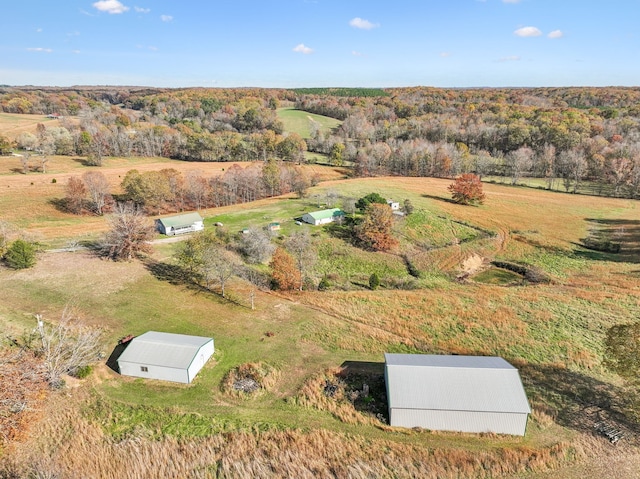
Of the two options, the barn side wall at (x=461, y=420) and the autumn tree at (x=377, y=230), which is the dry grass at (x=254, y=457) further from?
the autumn tree at (x=377, y=230)

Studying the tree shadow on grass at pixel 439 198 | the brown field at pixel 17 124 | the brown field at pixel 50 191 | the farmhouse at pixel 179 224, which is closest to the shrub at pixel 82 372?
the farmhouse at pixel 179 224

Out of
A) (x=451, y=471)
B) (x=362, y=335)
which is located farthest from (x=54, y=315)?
(x=451, y=471)

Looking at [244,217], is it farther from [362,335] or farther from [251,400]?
[251,400]

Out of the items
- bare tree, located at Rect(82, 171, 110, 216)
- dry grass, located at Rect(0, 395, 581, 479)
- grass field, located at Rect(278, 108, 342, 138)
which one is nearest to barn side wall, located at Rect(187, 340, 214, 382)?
dry grass, located at Rect(0, 395, 581, 479)

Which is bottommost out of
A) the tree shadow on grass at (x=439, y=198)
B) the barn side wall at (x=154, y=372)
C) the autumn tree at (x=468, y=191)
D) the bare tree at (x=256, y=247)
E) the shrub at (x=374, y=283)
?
the shrub at (x=374, y=283)

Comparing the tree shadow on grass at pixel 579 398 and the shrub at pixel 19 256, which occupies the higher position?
the shrub at pixel 19 256

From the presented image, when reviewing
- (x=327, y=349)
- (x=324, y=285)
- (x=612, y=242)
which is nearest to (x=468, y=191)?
(x=612, y=242)
